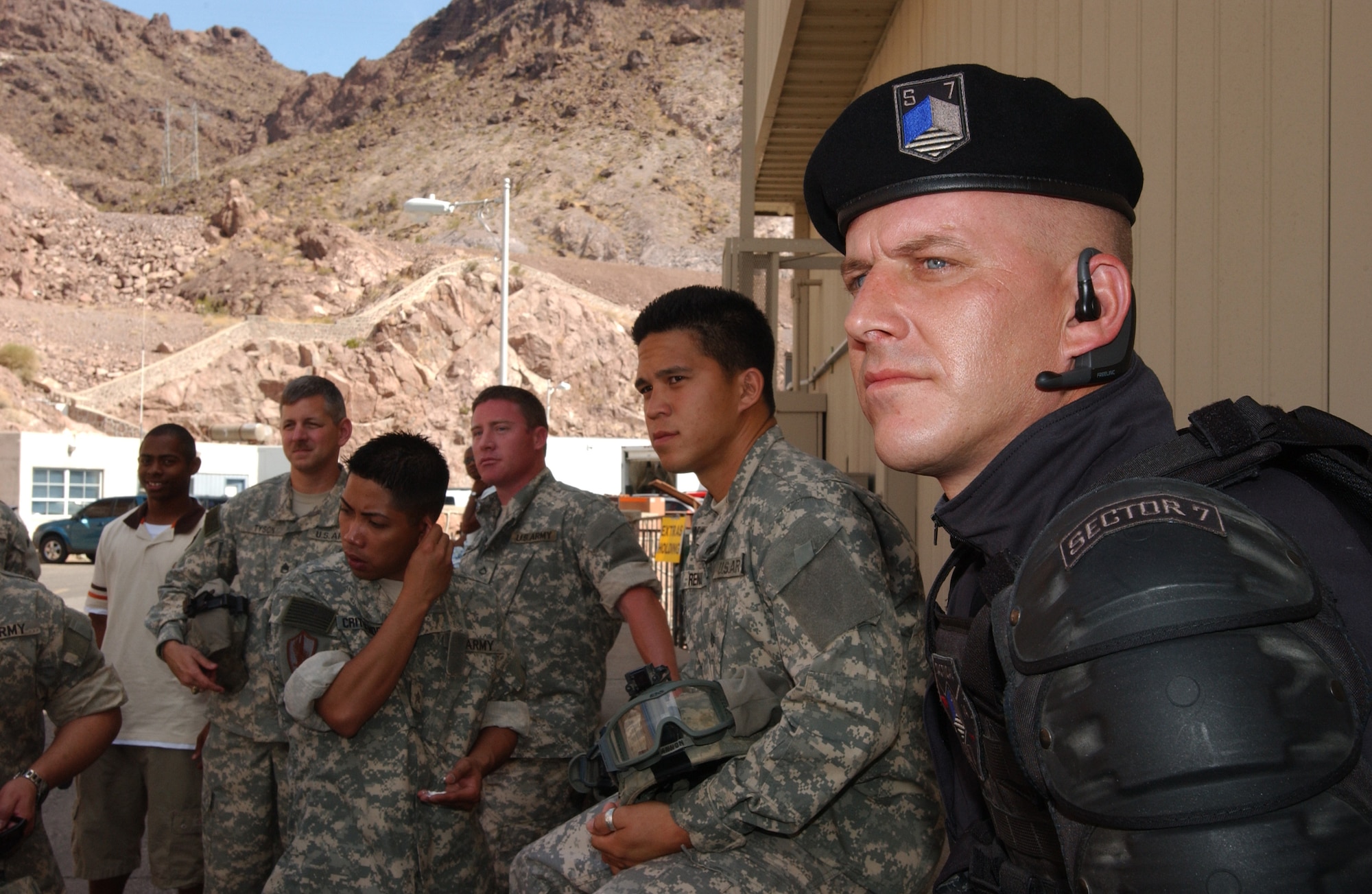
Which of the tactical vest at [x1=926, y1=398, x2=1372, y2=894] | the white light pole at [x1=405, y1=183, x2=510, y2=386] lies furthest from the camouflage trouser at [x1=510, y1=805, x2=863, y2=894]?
the white light pole at [x1=405, y1=183, x2=510, y2=386]

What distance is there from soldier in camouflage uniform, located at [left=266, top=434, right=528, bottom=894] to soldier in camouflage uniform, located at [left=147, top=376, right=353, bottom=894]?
0.87ft

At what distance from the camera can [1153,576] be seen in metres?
0.74

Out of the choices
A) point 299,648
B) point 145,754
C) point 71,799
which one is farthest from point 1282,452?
point 71,799

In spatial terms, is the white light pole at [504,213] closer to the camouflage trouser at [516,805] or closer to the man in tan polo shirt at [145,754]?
the man in tan polo shirt at [145,754]

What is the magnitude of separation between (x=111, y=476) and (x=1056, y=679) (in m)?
32.0

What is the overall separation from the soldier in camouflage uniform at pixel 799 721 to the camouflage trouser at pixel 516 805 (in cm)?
130

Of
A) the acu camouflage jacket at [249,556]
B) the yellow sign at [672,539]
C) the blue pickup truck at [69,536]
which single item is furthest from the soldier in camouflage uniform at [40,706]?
the blue pickup truck at [69,536]

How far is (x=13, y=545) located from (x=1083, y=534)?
420 centimetres

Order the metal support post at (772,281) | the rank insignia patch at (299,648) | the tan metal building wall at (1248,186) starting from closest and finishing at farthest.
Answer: the tan metal building wall at (1248,186), the rank insignia patch at (299,648), the metal support post at (772,281)

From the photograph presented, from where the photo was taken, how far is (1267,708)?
0.70 metres

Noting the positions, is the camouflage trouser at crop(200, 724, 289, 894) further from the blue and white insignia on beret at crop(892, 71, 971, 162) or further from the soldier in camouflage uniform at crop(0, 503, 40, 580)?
the blue and white insignia on beret at crop(892, 71, 971, 162)

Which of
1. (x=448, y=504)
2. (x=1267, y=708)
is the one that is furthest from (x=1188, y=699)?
(x=448, y=504)

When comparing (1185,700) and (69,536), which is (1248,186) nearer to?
(1185,700)

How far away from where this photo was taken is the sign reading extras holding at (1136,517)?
770mm
